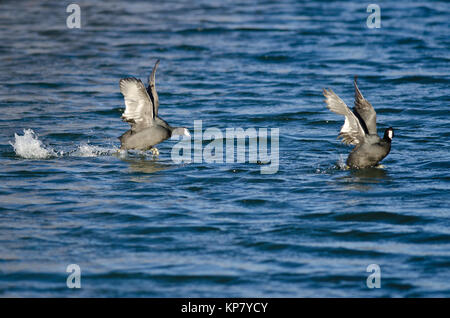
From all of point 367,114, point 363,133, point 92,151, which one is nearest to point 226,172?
point 363,133

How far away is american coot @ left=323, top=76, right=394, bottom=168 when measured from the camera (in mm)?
10586

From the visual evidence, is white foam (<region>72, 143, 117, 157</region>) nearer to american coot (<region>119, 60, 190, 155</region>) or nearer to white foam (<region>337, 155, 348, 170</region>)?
american coot (<region>119, 60, 190, 155</region>)

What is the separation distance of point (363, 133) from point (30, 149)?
205 inches

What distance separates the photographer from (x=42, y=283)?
764cm

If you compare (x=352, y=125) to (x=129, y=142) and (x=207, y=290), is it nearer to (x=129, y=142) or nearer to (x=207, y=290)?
(x=129, y=142)

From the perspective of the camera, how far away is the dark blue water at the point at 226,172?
7.90m

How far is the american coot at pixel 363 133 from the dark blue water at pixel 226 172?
0.34m

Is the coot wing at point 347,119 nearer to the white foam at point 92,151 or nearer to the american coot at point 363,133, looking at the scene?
the american coot at point 363,133

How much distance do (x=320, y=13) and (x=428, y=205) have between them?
15.9m

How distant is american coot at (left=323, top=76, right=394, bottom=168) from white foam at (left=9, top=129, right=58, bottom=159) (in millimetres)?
4608

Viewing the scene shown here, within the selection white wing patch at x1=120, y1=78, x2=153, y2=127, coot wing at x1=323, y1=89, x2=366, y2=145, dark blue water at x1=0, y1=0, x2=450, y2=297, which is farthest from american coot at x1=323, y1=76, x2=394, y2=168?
white wing patch at x1=120, y1=78, x2=153, y2=127

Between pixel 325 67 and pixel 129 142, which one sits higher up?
pixel 325 67

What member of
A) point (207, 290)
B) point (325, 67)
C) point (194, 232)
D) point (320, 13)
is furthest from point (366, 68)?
point (207, 290)

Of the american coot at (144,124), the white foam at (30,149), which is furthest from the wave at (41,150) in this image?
the american coot at (144,124)
